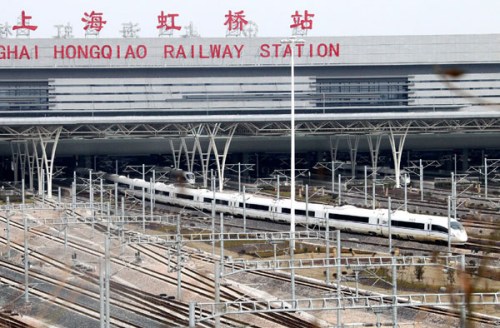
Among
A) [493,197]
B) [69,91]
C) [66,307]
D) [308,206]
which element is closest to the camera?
→ [66,307]

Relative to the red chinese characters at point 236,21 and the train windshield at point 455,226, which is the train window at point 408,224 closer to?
the train windshield at point 455,226

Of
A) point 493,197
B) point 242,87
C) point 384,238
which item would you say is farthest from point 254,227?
point 242,87

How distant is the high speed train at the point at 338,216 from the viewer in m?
34.2

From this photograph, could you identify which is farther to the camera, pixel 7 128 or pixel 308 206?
pixel 7 128

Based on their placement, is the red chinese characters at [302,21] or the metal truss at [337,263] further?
the red chinese characters at [302,21]

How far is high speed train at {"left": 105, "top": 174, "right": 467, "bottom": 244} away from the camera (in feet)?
112

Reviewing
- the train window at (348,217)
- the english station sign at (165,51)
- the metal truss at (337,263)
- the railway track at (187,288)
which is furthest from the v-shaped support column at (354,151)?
the metal truss at (337,263)

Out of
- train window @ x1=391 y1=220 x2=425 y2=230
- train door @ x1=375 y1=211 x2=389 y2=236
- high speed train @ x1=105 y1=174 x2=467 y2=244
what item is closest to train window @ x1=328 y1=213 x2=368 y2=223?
high speed train @ x1=105 y1=174 x2=467 y2=244

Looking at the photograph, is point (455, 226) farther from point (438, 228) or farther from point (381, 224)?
point (381, 224)

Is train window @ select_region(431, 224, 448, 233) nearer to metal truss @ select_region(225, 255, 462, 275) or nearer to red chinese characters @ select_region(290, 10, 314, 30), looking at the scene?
metal truss @ select_region(225, 255, 462, 275)

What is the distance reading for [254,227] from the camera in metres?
40.7

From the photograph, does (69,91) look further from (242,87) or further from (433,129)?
(433,129)

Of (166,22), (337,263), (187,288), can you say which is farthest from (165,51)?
(337,263)

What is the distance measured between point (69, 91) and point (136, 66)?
545 centimetres
